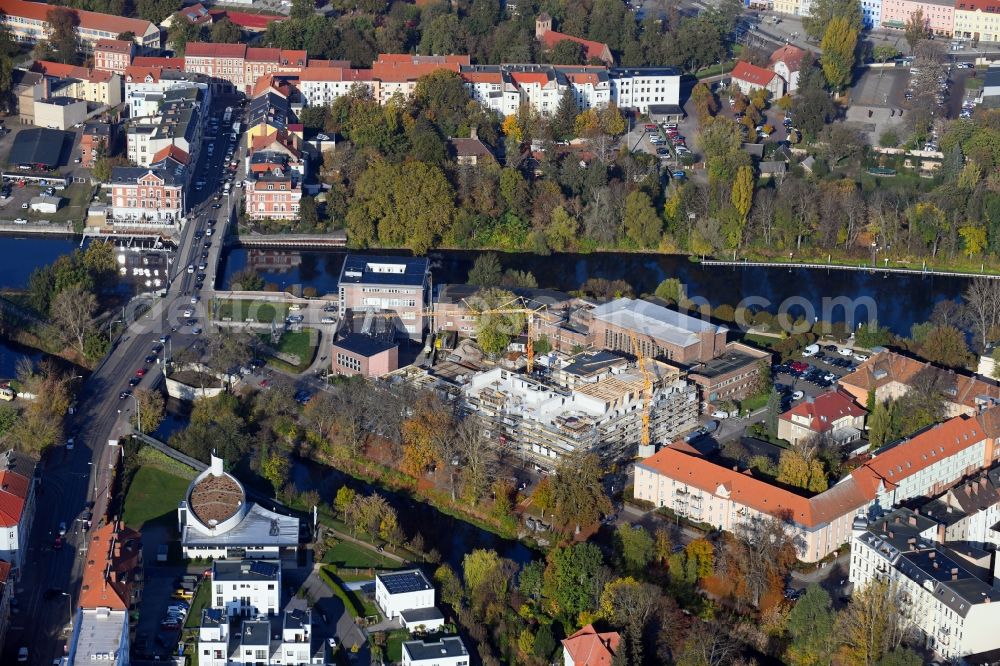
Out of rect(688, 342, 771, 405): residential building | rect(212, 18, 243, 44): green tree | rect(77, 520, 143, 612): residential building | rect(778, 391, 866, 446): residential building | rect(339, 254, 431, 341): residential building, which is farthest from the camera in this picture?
rect(212, 18, 243, 44): green tree

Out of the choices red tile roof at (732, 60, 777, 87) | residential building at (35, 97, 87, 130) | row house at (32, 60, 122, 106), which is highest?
red tile roof at (732, 60, 777, 87)

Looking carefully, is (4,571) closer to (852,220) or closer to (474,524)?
(474,524)

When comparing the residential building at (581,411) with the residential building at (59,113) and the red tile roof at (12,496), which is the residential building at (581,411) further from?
the residential building at (59,113)

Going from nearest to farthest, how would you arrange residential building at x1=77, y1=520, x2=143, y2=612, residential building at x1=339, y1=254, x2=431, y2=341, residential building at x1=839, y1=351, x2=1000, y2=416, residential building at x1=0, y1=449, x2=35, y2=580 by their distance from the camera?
1. residential building at x1=77, y1=520, x2=143, y2=612
2. residential building at x1=0, y1=449, x2=35, y2=580
3. residential building at x1=839, y1=351, x2=1000, y2=416
4. residential building at x1=339, y1=254, x2=431, y2=341

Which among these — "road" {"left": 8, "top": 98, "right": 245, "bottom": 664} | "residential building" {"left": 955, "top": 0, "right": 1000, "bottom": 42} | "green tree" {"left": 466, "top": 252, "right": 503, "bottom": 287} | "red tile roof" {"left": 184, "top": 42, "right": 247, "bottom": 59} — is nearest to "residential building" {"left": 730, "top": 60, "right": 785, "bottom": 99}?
"residential building" {"left": 955, "top": 0, "right": 1000, "bottom": 42}

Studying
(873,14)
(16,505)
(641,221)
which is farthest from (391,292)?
(873,14)

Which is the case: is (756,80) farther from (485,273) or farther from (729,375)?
(729,375)

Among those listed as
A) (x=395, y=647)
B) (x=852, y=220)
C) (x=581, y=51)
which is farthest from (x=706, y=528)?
(x=581, y=51)

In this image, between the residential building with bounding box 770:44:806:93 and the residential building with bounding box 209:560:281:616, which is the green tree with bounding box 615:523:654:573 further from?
the residential building with bounding box 770:44:806:93
